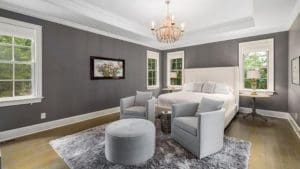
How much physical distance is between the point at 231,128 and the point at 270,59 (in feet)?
8.86

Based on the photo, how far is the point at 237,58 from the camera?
5.34 metres

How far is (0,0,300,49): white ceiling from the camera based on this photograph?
3.14m

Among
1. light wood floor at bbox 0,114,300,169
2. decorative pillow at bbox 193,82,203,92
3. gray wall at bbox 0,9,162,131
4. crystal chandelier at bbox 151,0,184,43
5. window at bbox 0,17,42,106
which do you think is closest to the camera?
light wood floor at bbox 0,114,300,169

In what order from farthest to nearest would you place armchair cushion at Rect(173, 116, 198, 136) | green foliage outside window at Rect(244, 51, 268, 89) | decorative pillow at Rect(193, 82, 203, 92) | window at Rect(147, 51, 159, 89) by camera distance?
window at Rect(147, 51, 159, 89) → decorative pillow at Rect(193, 82, 203, 92) → green foliage outside window at Rect(244, 51, 268, 89) → armchair cushion at Rect(173, 116, 198, 136)

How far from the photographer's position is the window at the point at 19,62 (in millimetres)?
3137

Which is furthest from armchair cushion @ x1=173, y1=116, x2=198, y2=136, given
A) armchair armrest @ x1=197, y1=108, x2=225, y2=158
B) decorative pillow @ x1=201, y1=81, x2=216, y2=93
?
decorative pillow @ x1=201, y1=81, x2=216, y2=93

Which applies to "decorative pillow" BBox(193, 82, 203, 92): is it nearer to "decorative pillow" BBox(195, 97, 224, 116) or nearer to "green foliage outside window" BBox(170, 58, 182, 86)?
"green foliage outside window" BBox(170, 58, 182, 86)

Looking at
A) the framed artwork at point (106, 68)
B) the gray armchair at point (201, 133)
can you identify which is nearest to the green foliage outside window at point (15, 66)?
the framed artwork at point (106, 68)

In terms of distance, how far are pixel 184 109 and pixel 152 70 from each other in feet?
14.0

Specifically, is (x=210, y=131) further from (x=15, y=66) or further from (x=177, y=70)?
(x=177, y=70)

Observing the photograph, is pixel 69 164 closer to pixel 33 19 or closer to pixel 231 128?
pixel 33 19

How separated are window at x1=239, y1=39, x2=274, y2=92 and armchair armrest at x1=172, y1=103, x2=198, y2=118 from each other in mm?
2881

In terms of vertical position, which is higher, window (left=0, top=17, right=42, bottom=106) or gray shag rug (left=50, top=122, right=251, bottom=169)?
window (left=0, top=17, right=42, bottom=106)

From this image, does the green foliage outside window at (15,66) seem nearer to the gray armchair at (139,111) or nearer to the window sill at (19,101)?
the window sill at (19,101)
